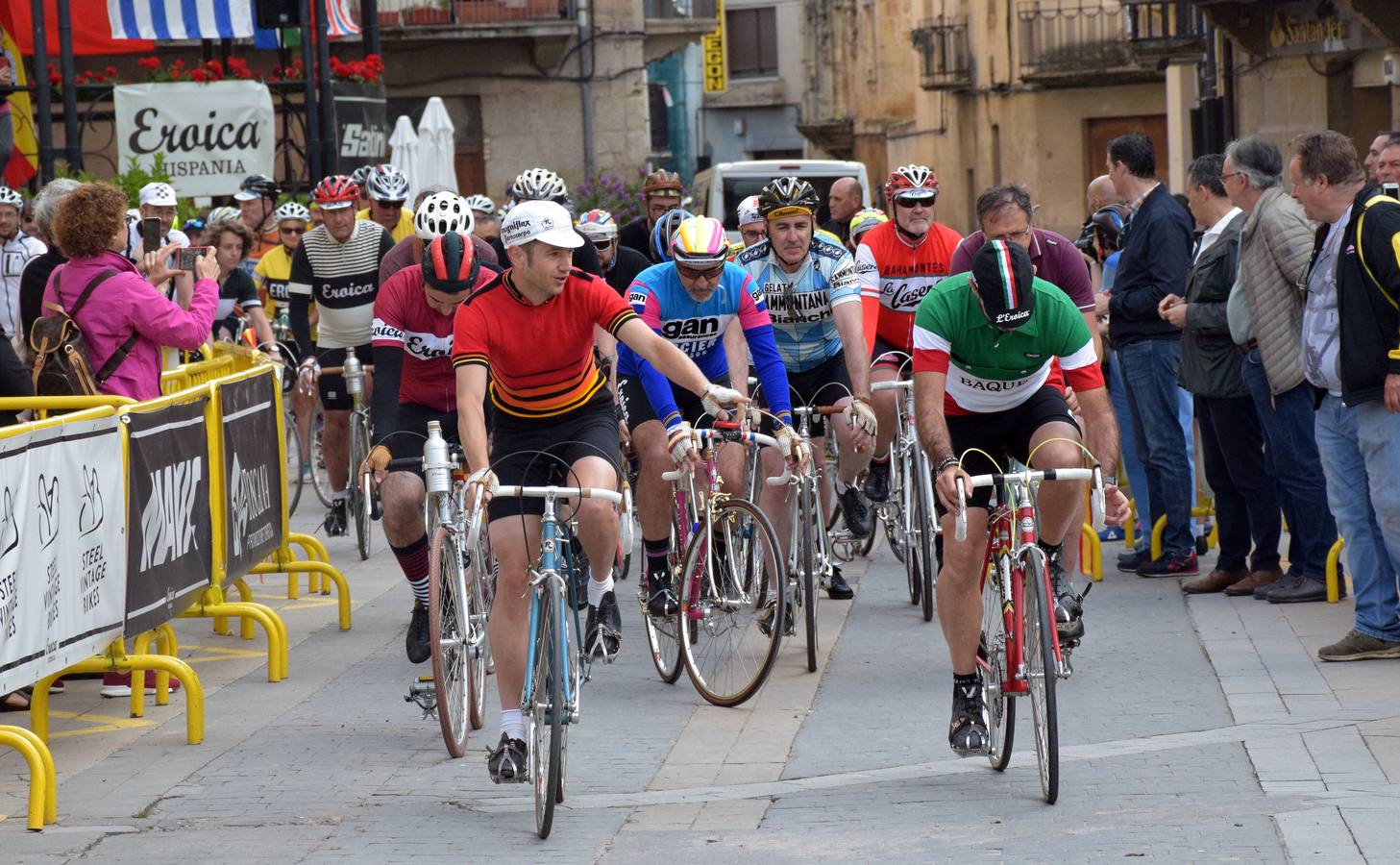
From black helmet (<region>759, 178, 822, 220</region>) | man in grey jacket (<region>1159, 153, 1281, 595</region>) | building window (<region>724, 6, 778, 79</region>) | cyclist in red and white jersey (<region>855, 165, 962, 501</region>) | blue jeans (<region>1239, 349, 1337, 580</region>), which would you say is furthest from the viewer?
building window (<region>724, 6, 778, 79</region>)

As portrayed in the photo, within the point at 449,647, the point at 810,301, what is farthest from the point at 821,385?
the point at 449,647

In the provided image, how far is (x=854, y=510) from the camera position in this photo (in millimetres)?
11578

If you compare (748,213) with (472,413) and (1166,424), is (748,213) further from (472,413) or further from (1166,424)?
(472,413)

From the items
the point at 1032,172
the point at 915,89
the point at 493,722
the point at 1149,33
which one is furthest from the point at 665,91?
the point at 493,722

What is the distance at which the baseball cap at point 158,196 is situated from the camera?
44.0 feet

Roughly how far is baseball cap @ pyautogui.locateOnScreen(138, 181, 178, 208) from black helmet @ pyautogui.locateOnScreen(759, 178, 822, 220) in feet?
16.4

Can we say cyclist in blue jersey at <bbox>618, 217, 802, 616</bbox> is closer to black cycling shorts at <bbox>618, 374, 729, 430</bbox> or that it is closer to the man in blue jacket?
black cycling shorts at <bbox>618, 374, 729, 430</bbox>

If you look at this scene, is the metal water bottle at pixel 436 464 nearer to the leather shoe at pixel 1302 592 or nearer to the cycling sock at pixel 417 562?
the cycling sock at pixel 417 562

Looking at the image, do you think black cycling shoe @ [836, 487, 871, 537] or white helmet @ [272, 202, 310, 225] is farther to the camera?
white helmet @ [272, 202, 310, 225]

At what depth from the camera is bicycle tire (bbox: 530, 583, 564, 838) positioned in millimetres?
6293

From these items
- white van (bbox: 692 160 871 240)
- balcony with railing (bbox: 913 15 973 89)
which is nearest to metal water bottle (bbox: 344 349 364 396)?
white van (bbox: 692 160 871 240)

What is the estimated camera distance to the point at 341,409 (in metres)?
12.8

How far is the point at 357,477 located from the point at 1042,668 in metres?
7.04

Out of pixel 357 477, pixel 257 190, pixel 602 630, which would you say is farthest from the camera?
pixel 257 190
